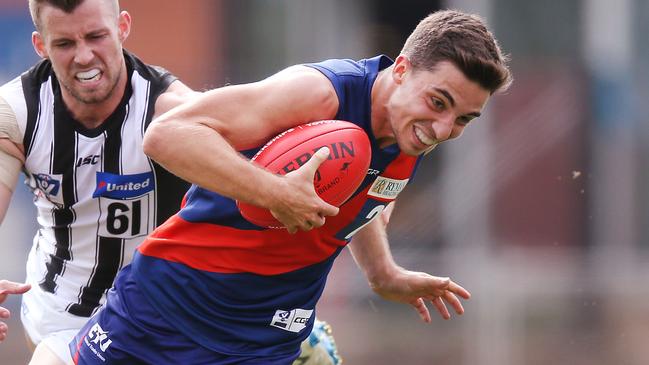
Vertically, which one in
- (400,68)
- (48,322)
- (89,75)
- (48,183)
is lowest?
(48,322)

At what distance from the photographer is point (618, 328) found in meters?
10.0

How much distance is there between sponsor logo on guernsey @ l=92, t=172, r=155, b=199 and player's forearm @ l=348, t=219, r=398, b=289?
865mm

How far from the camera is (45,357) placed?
495 centimetres

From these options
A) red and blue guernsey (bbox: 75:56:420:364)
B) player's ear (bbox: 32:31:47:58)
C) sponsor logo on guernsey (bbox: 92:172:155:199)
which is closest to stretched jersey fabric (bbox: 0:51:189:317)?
sponsor logo on guernsey (bbox: 92:172:155:199)

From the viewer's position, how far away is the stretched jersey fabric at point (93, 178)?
16.3ft

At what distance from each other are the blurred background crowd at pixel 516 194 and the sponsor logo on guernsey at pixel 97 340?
16.9ft

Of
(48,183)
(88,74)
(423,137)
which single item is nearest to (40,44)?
(88,74)

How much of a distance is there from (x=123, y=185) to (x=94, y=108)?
0.32 m

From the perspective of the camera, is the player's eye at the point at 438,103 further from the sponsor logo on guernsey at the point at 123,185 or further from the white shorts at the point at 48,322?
the white shorts at the point at 48,322

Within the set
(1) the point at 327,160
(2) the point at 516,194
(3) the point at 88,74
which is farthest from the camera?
(2) the point at 516,194

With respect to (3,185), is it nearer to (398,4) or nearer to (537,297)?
(537,297)

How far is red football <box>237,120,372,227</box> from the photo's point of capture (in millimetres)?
3982

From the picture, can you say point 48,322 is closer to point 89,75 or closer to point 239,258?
point 89,75

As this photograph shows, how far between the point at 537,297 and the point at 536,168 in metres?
1.13
